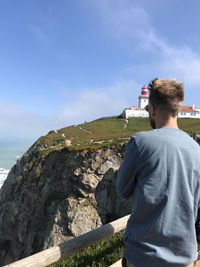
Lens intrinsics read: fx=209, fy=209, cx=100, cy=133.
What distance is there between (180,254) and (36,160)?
4177 cm

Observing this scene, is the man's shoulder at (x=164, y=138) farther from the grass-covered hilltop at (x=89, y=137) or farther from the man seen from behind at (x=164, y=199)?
the grass-covered hilltop at (x=89, y=137)

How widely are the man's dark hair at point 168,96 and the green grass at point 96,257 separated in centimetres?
436

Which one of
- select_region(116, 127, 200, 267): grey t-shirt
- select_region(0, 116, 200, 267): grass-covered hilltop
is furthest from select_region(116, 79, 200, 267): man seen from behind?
select_region(0, 116, 200, 267): grass-covered hilltop

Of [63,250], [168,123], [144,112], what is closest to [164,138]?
[168,123]

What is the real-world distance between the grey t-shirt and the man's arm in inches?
1.1

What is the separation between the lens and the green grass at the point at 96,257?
5125 millimetres

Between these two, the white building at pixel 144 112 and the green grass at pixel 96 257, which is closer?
the green grass at pixel 96 257

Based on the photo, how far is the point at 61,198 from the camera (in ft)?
104

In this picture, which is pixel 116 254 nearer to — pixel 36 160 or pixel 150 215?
pixel 150 215

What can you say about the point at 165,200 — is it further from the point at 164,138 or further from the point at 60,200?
the point at 60,200

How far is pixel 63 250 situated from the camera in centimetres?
428

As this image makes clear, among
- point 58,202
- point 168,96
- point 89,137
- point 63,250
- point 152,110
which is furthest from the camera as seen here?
point 89,137

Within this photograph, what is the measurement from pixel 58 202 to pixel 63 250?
2834 centimetres

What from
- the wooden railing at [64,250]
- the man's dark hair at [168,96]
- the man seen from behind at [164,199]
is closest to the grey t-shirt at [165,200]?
the man seen from behind at [164,199]
